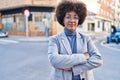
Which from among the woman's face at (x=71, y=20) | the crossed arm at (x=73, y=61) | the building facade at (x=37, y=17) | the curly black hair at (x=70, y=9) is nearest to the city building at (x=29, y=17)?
the building facade at (x=37, y=17)

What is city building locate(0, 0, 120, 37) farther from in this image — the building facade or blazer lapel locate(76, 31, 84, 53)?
blazer lapel locate(76, 31, 84, 53)

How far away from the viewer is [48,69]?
23.4 ft

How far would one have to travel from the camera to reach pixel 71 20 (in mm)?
2268

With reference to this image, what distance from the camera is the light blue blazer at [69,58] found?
2139mm

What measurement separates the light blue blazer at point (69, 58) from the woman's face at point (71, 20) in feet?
0.34

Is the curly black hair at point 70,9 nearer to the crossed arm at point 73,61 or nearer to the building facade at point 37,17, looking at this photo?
the crossed arm at point 73,61

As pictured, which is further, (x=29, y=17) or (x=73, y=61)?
(x=29, y=17)

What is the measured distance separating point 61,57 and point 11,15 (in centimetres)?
2680

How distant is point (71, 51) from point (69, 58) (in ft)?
0.33

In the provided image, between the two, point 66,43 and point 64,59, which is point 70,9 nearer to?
point 66,43

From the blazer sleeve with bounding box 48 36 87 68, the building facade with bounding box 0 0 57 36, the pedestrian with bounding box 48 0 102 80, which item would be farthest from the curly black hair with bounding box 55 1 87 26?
the building facade with bounding box 0 0 57 36

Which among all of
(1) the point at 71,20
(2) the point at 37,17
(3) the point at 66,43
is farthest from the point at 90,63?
(2) the point at 37,17

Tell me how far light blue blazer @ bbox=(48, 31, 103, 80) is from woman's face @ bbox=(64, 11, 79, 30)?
0.34ft

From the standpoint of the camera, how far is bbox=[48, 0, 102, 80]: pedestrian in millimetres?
2145
